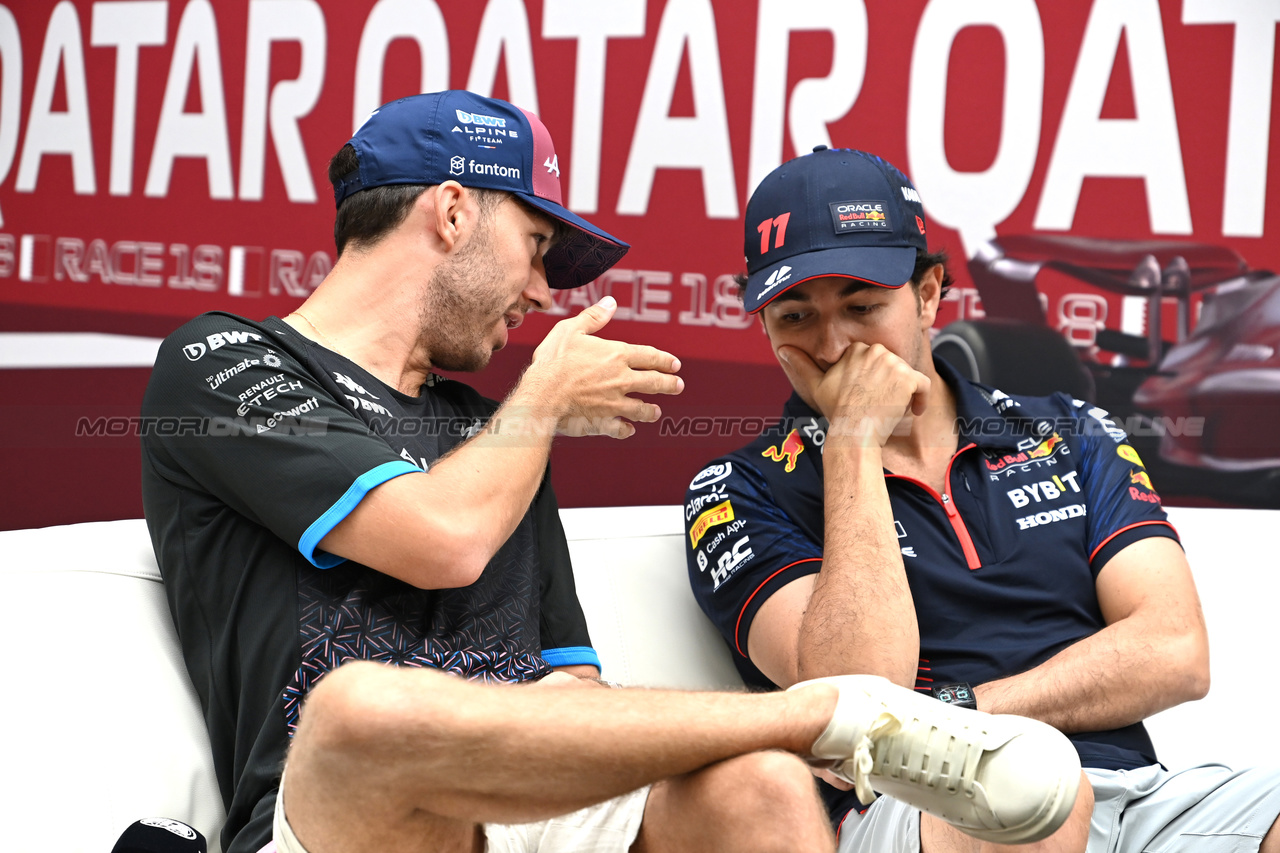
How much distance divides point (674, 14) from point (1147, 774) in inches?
74.4

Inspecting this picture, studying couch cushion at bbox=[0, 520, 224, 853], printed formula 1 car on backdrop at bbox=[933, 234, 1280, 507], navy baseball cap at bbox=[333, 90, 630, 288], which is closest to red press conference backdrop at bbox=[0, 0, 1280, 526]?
printed formula 1 car on backdrop at bbox=[933, 234, 1280, 507]

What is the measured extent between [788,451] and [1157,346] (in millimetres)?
1070

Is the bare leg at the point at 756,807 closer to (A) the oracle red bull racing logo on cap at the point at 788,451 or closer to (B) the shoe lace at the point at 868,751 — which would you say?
(B) the shoe lace at the point at 868,751

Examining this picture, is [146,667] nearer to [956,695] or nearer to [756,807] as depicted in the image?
[756,807]

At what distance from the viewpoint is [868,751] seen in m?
1.01

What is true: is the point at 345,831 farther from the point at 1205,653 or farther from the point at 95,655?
the point at 1205,653

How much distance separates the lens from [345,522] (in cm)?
116

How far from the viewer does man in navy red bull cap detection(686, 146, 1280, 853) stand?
1.35 m

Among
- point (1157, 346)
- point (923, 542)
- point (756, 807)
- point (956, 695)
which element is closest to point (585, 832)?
point (756, 807)

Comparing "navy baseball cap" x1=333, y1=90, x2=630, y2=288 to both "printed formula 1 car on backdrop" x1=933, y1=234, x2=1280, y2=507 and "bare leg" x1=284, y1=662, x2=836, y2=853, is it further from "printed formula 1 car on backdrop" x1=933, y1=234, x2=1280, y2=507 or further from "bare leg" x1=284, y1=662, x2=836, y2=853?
"printed formula 1 car on backdrop" x1=933, y1=234, x2=1280, y2=507

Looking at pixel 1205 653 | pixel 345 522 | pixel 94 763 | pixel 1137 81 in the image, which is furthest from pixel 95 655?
pixel 1137 81

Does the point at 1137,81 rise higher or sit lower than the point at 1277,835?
higher

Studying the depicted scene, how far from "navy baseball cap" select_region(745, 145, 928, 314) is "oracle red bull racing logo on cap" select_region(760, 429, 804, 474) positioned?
8.4 inches

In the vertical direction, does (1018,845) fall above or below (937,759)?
below
